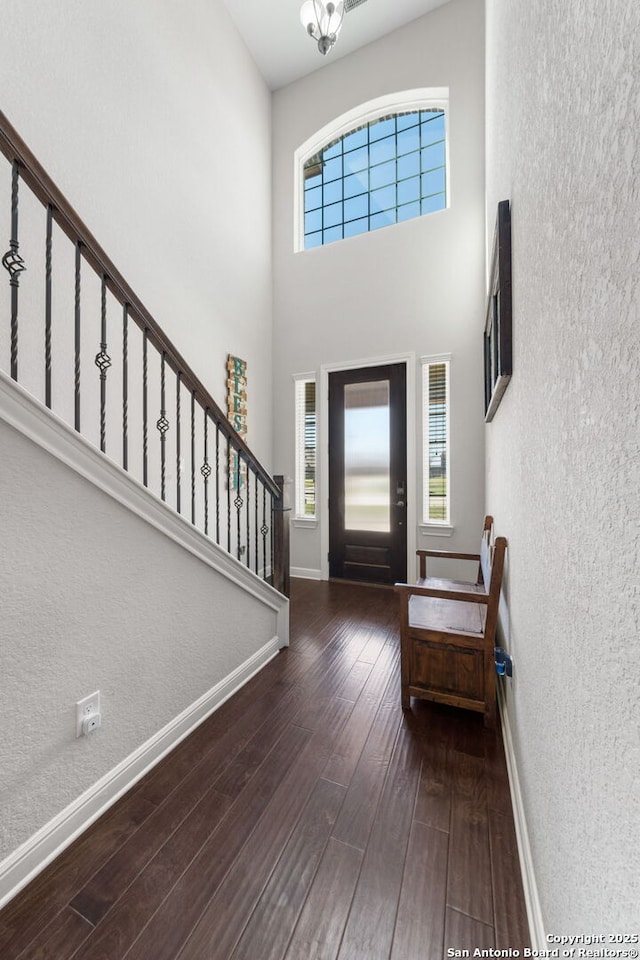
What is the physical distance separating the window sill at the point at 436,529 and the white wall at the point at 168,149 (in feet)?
6.34

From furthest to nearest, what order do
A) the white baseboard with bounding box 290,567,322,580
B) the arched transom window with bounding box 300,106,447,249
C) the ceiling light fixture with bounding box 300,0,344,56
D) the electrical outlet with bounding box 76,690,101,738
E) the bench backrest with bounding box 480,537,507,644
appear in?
1. the white baseboard with bounding box 290,567,322,580
2. the arched transom window with bounding box 300,106,447,249
3. the ceiling light fixture with bounding box 300,0,344,56
4. the bench backrest with bounding box 480,537,507,644
5. the electrical outlet with bounding box 76,690,101,738

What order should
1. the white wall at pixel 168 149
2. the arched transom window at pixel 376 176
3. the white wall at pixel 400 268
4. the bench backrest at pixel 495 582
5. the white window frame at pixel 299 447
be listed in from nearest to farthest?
the bench backrest at pixel 495 582, the white wall at pixel 168 149, the white wall at pixel 400 268, the arched transom window at pixel 376 176, the white window frame at pixel 299 447

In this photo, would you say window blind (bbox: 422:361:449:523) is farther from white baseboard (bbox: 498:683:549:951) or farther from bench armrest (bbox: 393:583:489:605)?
white baseboard (bbox: 498:683:549:951)

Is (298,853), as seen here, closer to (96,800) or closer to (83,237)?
(96,800)

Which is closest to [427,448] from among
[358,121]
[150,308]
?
[150,308]

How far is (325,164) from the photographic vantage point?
4.52 meters

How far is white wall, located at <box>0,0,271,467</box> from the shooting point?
7.54ft

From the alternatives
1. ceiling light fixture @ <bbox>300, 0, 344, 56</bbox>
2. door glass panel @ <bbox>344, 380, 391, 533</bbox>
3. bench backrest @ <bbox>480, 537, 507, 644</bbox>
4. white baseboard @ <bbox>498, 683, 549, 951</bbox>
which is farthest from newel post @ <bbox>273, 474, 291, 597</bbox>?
ceiling light fixture @ <bbox>300, 0, 344, 56</bbox>

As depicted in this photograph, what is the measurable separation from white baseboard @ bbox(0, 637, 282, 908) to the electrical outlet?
8.8 inches

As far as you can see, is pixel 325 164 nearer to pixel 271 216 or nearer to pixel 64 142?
pixel 271 216

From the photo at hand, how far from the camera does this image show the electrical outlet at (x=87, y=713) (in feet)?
4.33

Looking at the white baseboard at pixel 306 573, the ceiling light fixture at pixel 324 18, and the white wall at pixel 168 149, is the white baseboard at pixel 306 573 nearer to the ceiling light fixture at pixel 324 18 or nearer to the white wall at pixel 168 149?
the white wall at pixel 168 149

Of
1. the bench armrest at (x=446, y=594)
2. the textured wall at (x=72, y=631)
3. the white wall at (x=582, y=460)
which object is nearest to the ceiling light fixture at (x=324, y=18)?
the white wall at (x=582, y=460)

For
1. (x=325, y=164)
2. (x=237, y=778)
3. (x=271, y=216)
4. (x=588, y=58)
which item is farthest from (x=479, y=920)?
(x=325, y=164)
